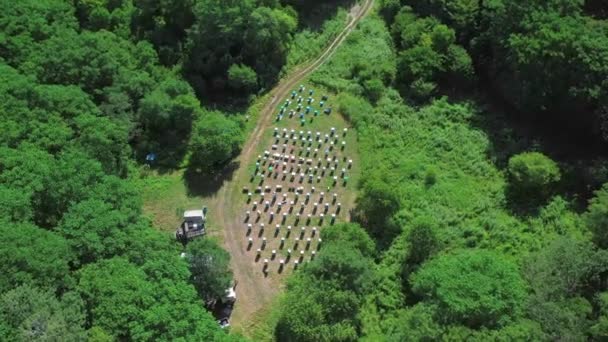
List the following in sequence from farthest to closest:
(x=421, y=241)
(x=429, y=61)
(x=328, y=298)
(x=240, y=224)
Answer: (x=429, y=61)
(x=240, y=224)
(x=421, y=241)
(x=328, y=298)

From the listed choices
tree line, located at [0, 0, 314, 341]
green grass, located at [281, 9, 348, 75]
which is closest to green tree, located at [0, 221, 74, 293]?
tree line, located at [0, 0, 314, 341]

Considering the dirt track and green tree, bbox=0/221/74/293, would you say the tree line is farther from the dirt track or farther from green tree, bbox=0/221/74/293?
the dirt track

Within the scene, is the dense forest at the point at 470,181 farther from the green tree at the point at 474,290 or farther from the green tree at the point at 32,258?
the green tree at the point at 32,258

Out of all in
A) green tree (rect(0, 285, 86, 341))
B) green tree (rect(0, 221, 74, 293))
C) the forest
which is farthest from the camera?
the forest

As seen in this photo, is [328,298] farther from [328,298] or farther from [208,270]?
[208,270]

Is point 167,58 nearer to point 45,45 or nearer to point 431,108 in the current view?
point 45,45

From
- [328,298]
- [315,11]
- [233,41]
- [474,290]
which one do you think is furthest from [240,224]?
[315,11]
